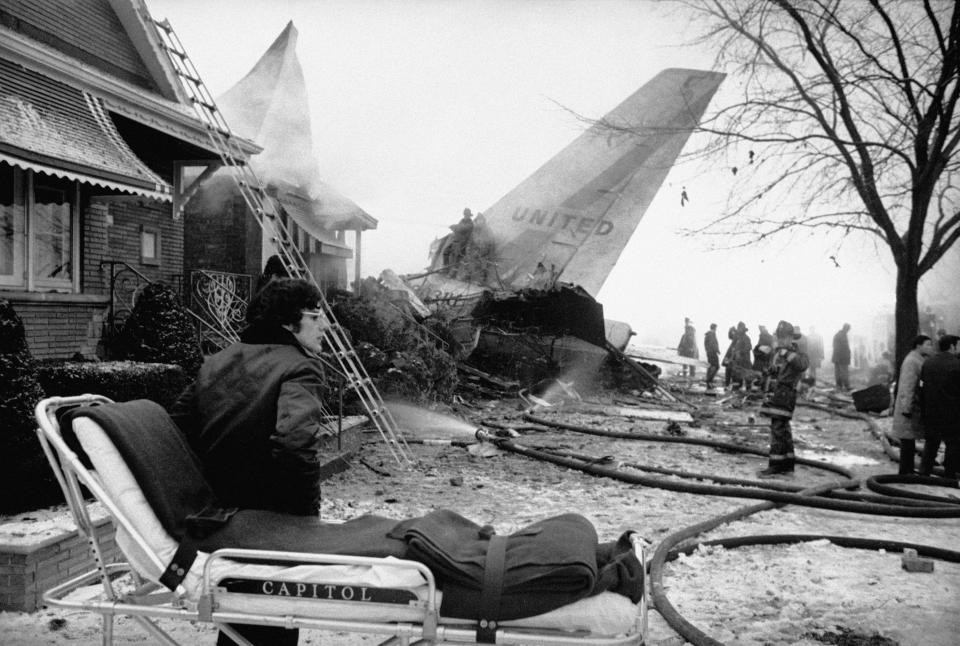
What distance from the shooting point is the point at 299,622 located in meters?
2.30

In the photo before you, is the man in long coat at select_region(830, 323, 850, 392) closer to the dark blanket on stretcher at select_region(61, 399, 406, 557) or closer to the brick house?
the brick house

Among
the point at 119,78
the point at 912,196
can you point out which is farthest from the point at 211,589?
the point at 912,196

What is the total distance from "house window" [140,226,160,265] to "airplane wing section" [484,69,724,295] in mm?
17882

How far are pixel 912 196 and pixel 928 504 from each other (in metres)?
7.23

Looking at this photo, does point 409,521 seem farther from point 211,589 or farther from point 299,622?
point 211,589

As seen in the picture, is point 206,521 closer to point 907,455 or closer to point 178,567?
point 178,567

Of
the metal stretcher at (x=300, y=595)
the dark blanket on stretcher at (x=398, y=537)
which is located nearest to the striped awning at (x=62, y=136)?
the dark blanket on stretcher at (x=398, y=537)

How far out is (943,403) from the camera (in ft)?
26.7

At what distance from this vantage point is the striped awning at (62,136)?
720 centimetres

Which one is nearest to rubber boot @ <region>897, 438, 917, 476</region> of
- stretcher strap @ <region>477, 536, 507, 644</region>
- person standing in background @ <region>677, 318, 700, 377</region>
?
stretcher strap @ <region>477, 536, 507, 644</region>

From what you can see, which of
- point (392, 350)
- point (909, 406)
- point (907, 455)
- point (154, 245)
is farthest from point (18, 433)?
point (907, 455)

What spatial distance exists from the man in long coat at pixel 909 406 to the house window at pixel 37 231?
→ 10.8 m

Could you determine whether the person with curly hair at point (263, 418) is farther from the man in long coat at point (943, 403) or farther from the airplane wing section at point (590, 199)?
the airplane wing section at point (590, 199)

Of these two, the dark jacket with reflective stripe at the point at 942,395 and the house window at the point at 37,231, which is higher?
the house window at the point at 37,231
